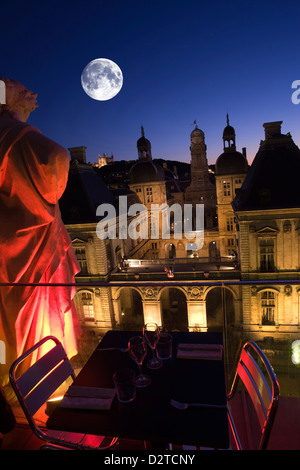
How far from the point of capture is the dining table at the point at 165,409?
2170mm

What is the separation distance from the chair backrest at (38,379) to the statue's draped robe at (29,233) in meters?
0.79

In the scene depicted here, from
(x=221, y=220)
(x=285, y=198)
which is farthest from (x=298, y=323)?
Answer: (x=221, y=220)

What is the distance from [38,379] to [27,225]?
167cm

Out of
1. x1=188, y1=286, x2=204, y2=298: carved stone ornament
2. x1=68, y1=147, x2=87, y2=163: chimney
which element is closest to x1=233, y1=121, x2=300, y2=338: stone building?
x1=188, y1=286, x2=204, y2=298: carved stone ornament

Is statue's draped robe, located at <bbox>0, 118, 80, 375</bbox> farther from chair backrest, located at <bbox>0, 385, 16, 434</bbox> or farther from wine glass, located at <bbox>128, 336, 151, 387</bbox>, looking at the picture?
wine glass, located at <bbox>128, 336, 151, 387</bbox>

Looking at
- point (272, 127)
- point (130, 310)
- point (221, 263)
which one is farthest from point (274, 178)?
point (130, 310)

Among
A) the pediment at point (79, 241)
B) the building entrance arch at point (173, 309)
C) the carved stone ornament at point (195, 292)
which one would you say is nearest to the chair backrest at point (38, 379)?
the carved stone ornament at point (195, 292)

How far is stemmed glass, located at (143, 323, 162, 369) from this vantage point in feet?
9.70

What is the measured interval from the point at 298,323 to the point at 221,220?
13552 millimetres

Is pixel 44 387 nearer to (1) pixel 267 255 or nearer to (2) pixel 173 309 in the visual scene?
(1) pixel 267 255

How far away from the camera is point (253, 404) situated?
116 inches

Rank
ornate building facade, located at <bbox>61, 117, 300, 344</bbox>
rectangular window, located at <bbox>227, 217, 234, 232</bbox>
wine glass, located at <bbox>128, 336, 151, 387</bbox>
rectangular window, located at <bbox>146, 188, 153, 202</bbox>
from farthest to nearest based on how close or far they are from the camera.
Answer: rectangular window, located at <bbox>146, 188, 153, 202</bbox> → rectangular window, located at <bbox>227, 217, 234, 232</bbox> → ornate building facade, located at <bbox>61, 117, 300, 344</bbox> → wine glass, located at <bbox>128, 336, 151, 387</bbox>
